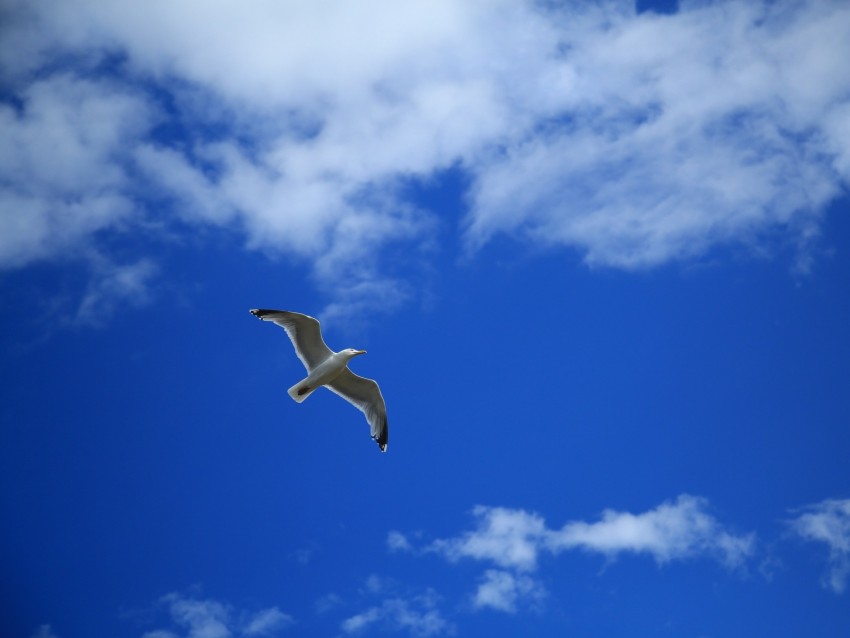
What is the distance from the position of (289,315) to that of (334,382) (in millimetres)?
1985

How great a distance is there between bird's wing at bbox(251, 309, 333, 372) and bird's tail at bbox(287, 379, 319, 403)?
1.07 ft

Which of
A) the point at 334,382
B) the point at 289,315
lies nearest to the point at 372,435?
the point at 334,382

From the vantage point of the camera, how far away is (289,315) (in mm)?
20500

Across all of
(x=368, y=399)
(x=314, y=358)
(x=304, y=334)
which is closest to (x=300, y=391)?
(x=314, y=358)

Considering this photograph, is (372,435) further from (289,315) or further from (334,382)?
(289,315)

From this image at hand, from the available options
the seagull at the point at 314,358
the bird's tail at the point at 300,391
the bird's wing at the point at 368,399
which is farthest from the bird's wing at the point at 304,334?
the bird's wing at the point at 368,399

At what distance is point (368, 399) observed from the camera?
2192 cm

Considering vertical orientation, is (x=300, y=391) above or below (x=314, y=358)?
below

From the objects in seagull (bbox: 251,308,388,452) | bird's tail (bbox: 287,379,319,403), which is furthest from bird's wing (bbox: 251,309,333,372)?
bird's tail (bbox: 287,379,319,403)

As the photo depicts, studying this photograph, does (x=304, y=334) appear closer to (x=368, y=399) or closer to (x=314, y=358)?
(x=314, y=358)

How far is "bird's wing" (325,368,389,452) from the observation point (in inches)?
851

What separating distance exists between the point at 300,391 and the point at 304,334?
45.3 inches

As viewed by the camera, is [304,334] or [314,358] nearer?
[304,334]

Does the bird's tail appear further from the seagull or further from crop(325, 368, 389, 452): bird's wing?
crop(325, 368, 389, 452): bird's wing
